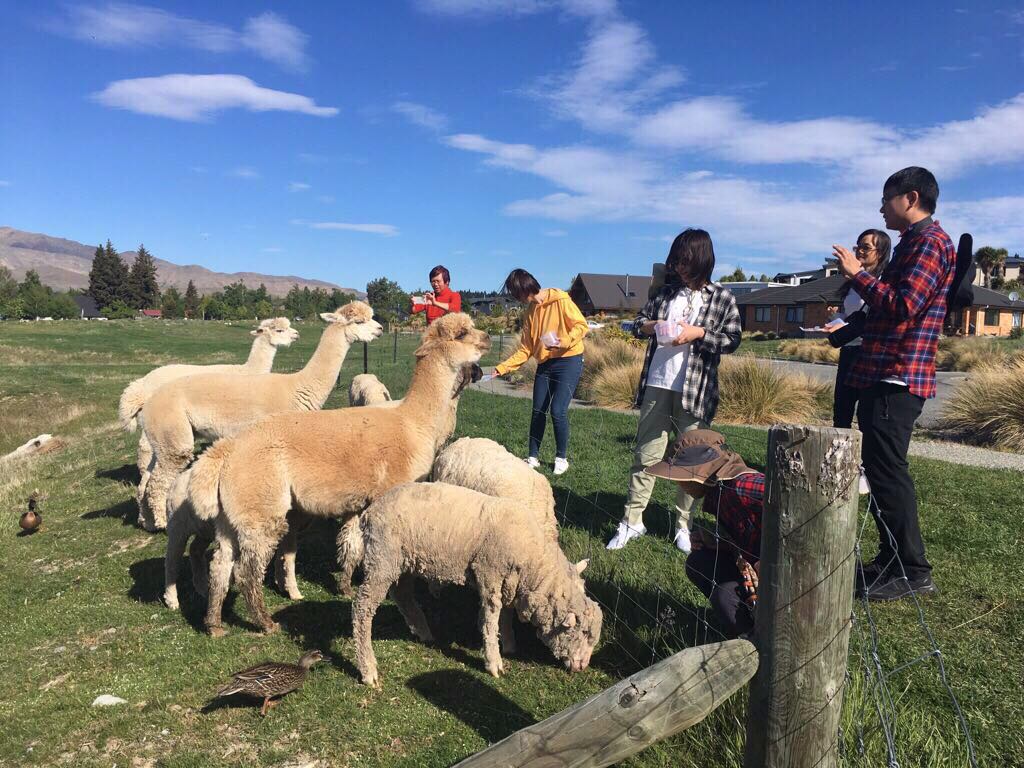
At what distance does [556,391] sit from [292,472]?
3564 mm

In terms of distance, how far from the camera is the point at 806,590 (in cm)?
224

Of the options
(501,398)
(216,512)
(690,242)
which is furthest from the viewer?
(501,398)

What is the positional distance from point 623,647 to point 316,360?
4611mm

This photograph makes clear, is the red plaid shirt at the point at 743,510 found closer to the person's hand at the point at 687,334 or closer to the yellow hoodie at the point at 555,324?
the person's hand at the point at 687,334

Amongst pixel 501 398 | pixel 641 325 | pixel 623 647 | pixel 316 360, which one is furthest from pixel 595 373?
pixel 623 647

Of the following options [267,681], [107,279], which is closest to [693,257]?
[267,681]

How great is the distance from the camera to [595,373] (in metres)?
17.2

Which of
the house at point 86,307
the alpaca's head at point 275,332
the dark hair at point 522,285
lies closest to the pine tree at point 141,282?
the house at point 86,307

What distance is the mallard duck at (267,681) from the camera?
12.0 ft

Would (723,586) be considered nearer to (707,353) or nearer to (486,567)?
(486,567)

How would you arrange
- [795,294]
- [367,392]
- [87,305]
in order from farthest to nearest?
[87,305] < [795,294] < [367,392]

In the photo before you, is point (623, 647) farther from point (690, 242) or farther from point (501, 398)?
point (501, 398)

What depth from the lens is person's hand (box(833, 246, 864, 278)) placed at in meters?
3.99

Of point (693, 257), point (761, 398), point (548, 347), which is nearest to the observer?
point (693, 257)
